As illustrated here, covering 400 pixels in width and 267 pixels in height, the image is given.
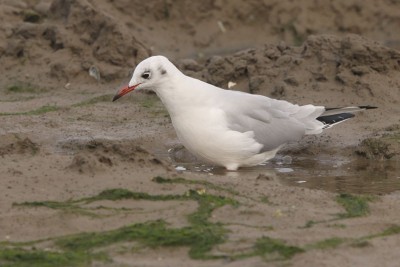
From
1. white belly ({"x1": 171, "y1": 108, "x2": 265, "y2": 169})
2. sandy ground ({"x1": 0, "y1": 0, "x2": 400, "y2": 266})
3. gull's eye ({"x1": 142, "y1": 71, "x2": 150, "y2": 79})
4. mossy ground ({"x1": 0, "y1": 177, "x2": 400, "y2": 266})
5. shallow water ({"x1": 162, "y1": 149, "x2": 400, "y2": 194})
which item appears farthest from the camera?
gull's eye ({"x1": 142, "y1": 71, "x2": 150, "y2": 79})

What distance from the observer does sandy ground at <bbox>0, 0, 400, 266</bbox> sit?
6406mm

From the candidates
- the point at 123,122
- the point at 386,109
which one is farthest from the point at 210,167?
the point at 386,109

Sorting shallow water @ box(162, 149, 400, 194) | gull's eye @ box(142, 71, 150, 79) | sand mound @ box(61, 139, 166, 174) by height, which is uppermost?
gull's eye @ box(142, 71, 150, 79)

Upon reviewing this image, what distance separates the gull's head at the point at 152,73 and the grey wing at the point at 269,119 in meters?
0.58

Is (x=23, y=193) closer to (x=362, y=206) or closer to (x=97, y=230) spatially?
(x=97, y=230)

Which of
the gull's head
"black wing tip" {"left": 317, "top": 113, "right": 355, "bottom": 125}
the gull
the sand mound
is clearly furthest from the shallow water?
the sand mound

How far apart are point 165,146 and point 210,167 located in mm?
777

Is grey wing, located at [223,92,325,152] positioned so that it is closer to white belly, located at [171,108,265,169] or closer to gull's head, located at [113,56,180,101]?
white belly, located at [171,108,265,169]

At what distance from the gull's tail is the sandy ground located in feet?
0.90

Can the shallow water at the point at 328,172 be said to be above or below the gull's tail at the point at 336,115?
below

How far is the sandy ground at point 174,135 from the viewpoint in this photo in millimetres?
6406

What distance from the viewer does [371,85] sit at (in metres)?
11.2

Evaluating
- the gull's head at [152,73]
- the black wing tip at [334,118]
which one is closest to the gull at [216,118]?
the gull's head at [152,73]

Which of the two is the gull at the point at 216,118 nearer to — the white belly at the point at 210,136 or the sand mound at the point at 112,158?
the white belly at the point at 210,136
